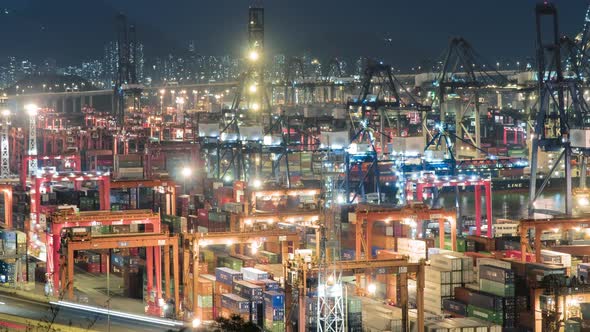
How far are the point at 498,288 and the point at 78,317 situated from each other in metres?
10.4

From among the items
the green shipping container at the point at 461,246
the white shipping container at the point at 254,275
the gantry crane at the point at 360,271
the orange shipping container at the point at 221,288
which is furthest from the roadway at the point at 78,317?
the green shipping container at the point at 461,246

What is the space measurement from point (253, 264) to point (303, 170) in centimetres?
5085

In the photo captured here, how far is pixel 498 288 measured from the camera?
29297 mm

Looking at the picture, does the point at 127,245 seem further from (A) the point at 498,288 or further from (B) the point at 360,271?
(A) the point at 498,288

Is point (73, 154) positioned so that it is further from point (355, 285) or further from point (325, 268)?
point (325, 268)

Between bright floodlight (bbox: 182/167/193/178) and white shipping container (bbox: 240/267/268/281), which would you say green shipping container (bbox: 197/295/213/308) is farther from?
bright floodlight (bbox: 182/167/193/178)

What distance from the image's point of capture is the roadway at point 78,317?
29.2 m

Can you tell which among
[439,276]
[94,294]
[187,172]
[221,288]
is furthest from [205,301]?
[187,172]

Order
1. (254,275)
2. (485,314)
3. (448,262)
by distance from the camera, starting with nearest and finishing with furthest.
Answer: (485,314) → (448,262) → (254,275)

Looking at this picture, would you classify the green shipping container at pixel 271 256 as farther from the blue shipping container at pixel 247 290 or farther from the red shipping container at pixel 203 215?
the red shipping container at pixel 203 215

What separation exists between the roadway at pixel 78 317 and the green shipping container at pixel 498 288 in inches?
296

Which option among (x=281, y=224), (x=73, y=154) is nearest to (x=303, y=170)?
(x=73, y=154)

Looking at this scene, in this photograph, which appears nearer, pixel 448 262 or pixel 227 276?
pixel 448 262

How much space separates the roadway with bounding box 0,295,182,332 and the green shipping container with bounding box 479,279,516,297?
24.7 feet
